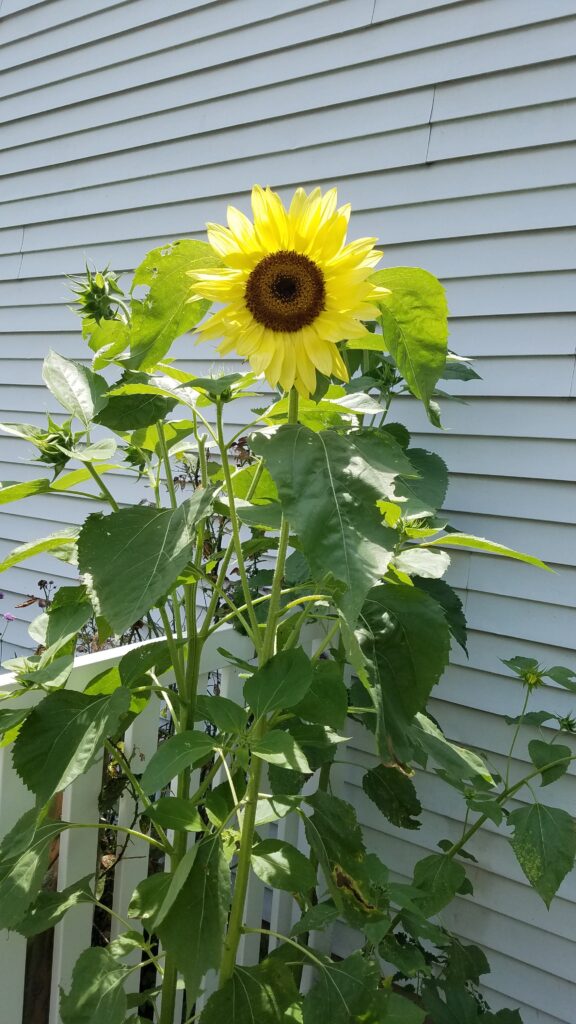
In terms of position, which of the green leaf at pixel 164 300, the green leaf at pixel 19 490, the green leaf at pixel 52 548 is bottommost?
the green leaf at pixel 52 548

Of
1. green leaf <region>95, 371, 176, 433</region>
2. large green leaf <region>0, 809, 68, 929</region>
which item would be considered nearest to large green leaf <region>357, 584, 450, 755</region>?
green leaf <region>95, 371, 176, 433</region>

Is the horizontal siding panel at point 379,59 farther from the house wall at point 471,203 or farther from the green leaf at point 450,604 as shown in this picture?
the green leaf at point 450,604

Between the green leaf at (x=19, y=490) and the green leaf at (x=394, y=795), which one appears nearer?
the green leaf at (x=19, y=490)

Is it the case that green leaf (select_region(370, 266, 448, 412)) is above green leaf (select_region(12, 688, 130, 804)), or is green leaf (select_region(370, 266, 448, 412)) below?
above

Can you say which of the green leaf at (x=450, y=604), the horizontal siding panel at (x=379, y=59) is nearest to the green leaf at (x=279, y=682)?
the green leaf at (x=450, y=604)

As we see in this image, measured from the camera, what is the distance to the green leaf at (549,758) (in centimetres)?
180

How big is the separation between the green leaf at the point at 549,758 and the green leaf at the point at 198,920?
0.91 metres

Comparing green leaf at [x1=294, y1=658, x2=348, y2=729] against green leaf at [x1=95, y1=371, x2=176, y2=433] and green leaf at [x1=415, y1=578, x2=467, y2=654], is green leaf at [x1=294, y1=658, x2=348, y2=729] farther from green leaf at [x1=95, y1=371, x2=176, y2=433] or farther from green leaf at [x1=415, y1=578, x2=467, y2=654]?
green leaf at [x1=415, y1=578, x2=467, y2=654]

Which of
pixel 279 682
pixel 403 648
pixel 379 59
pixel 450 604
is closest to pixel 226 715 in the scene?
pixel 279 682

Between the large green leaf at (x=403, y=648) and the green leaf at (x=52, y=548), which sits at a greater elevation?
the green leaf at (x=52, y=548)

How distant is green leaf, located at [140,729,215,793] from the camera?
99cm

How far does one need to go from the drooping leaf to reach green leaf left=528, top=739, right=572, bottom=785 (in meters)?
0.77

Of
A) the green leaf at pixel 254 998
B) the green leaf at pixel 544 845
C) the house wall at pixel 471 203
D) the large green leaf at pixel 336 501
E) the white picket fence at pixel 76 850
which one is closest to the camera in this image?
the large green leaf at pixel 336 501

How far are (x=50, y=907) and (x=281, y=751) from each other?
0.47 meters
